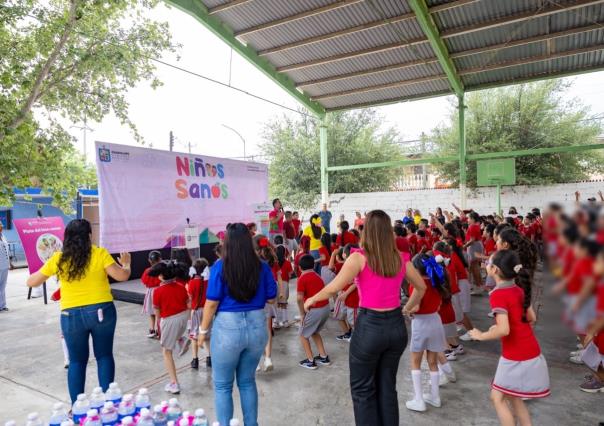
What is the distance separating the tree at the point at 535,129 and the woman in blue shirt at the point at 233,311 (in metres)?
15.2

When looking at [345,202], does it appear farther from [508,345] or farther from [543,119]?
[508,345]

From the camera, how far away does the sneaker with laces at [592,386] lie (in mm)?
3402

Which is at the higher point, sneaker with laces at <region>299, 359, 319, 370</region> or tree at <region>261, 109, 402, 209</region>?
tree at <region>261, 109, 402, 209</region>

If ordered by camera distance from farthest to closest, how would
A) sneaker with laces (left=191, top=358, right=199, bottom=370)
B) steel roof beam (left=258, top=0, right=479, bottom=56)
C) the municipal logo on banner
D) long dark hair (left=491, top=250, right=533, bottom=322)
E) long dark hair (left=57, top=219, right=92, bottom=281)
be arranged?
steel roof beam (left=258, top=0, right=479, bottom=56), the municipal logo on banner, sneaker with laces (left=191, top=358, right=199, bottom=370), long dark hair (left=57, top=219, right=92, bottom=281), long dark hair (left=491, top=250, right=533, bottom=322)

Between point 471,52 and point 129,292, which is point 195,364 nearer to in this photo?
point 129,292

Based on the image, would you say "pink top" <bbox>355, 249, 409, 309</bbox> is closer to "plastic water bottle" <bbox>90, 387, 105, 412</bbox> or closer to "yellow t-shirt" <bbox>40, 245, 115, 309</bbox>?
"plastic water bottle" <bbox>90, 387, 105, 412</bbox>

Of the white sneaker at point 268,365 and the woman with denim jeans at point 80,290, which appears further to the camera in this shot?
the white sneaker at point 268,365

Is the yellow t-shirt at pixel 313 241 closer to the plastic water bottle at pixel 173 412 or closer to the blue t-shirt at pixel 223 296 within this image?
the blue t-shirt at pixel 223 296

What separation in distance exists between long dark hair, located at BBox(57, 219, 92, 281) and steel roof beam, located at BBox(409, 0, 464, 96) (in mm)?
8243

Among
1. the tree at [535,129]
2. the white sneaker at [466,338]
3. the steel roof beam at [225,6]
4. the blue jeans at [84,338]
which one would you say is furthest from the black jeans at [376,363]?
the tree at [535,129]

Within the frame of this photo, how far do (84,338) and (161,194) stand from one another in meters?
4.62

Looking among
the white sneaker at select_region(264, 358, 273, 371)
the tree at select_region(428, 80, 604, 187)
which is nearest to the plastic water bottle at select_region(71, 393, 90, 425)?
the white sneaker at select_region(264, 358, 273, 371)

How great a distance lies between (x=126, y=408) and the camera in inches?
73.8

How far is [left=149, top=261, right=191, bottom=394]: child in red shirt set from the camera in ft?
11.7
